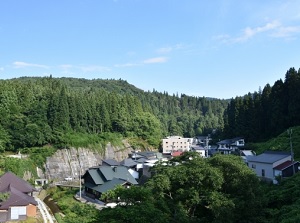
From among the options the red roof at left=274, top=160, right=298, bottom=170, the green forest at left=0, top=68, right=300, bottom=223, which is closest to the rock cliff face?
the green forest at left=0, top=68, right=300, bottom=223

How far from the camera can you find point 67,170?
5116 cm

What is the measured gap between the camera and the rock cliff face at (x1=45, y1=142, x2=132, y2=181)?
1938 inches

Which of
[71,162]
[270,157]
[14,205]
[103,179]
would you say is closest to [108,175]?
[103,179]

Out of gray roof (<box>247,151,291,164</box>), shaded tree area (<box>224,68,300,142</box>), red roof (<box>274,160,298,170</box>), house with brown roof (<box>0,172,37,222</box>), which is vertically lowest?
house with brown roof (<box>0,172,37,222</box>)

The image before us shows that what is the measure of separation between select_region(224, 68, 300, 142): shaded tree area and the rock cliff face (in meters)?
26.9

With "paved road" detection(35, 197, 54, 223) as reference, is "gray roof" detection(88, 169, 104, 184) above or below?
above

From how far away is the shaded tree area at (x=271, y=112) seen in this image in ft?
163

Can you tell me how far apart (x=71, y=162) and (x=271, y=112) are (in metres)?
35.4

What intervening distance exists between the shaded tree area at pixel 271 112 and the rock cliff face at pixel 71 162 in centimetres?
2689

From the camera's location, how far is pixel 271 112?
2087 inches

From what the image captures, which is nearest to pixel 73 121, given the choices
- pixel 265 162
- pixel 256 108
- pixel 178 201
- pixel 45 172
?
pixel 45 172

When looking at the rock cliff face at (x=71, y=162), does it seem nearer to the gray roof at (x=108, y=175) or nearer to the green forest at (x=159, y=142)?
the green forest at (x=159, y=142)

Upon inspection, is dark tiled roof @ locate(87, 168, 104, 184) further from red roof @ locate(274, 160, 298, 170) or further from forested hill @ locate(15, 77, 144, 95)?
forested hill @ locate(15, 77, 144, 95)

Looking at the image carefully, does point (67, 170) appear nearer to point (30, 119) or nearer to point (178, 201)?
point (30, 119)
